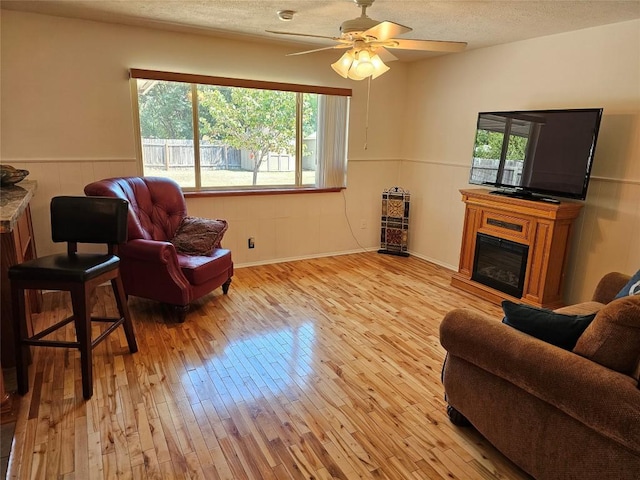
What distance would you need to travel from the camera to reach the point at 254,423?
213 cm

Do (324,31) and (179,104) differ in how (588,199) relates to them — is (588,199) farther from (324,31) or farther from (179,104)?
(179,104)

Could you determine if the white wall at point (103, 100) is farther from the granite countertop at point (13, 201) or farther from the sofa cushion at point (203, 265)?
the sofa cushion at point (203, 265)

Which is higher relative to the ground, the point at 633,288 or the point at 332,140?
the point at 332,140

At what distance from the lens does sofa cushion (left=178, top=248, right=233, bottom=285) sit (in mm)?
3268

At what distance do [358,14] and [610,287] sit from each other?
257 cm

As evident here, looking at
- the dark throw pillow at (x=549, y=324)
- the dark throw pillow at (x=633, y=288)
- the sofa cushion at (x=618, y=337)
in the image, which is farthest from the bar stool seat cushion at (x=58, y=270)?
the dark throw pillow at (x=633, y=288)

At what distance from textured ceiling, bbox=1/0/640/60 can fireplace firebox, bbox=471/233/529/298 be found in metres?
1.78

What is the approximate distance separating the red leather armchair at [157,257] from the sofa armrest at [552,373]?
6.75 feet

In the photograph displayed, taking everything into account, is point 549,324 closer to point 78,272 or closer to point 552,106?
point 78,272

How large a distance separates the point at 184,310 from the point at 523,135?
320cm

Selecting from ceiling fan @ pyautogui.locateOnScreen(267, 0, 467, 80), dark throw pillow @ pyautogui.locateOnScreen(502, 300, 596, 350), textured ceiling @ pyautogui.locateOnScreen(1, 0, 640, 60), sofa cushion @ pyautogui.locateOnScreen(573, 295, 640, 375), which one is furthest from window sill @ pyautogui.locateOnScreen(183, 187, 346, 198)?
sofa cushion @ pyautogui.locateOnScreen(573, 295, 640, 375)

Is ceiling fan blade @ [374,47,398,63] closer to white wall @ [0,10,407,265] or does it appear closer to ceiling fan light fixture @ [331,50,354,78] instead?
ceiling fan light fixture @ [331,50,354,78]

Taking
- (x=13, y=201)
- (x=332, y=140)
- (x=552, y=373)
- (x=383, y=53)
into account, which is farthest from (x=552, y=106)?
(x=13, y=201)

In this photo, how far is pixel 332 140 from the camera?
16.1 feet
